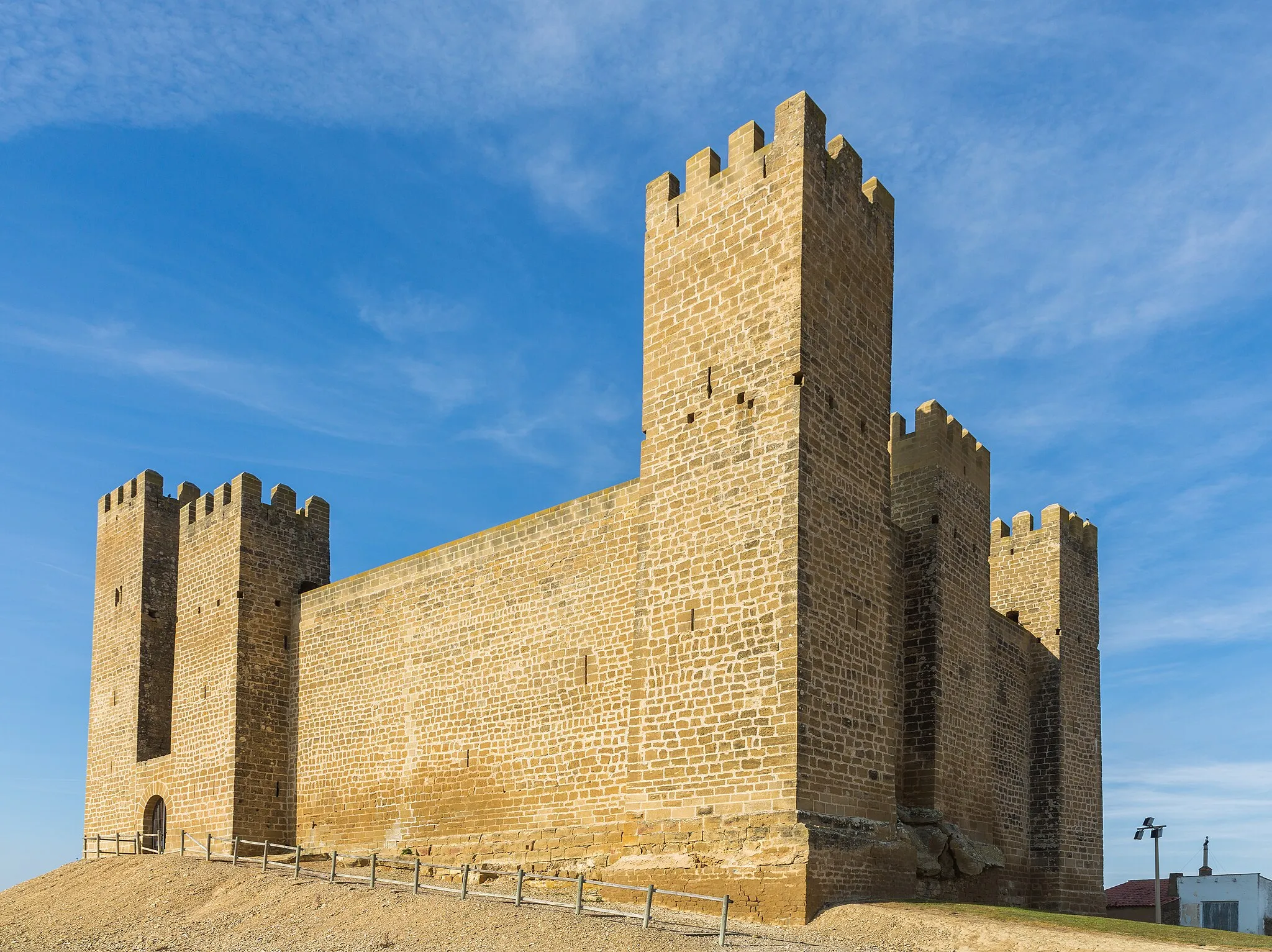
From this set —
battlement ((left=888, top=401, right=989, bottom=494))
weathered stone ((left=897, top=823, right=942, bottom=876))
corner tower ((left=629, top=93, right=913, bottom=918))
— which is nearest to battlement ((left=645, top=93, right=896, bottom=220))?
corner tower ((left=629, top=93, right=913, bottom=918))

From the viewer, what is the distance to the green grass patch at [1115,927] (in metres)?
13.2

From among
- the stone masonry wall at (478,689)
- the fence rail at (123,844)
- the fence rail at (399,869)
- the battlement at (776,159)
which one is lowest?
the fence rail at (123,844)

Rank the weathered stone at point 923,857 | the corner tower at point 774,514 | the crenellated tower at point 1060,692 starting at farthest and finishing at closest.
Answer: the crenellated tower at point 1060,692, the weathered stone at point 923,857, the corner tower at point 774,514

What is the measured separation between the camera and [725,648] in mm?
15383

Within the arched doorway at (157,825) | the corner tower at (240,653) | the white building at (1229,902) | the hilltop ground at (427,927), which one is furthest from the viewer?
the white building at (1229,902)

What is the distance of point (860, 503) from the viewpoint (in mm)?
16562

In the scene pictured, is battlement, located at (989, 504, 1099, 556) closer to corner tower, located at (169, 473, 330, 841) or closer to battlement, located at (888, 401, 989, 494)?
battlement, located at (888, 401, 989, 494)

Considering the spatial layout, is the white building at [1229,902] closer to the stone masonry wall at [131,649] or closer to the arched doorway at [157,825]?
the arched doorway at [157,825]

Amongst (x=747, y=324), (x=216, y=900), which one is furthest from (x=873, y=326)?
(x=216, y=900)

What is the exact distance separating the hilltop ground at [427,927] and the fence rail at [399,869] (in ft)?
0.71

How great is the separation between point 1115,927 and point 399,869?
11192 millimetres

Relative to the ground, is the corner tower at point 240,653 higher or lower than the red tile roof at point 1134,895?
higher

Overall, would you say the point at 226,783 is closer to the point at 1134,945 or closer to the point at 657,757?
the point at 657,757

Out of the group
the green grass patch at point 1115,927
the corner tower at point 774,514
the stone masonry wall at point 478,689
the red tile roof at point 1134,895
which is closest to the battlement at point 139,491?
the stone masonry wall at point 478,689
